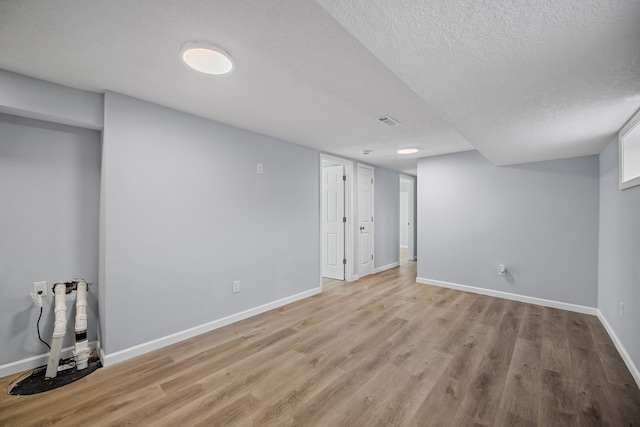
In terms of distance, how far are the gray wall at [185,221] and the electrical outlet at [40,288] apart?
437 millimetres

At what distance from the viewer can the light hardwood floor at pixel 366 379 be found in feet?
5.45

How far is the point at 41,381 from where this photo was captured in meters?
1.97

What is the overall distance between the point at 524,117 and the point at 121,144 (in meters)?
3.33

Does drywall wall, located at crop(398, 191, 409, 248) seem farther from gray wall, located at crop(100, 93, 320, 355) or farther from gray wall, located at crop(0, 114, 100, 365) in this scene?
gray wall, located at crop(0, 114, 100, 365)

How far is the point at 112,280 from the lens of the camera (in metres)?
2.24

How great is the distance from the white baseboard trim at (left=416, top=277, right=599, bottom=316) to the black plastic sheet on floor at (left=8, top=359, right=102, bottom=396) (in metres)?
4.57

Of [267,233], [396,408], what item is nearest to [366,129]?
[267,233]

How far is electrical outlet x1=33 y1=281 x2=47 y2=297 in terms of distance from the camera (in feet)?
7.09

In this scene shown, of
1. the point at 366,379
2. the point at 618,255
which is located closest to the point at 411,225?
the point at 618,255

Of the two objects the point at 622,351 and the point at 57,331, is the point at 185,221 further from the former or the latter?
the point at 622,351

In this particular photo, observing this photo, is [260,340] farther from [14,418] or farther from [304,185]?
[304,185]

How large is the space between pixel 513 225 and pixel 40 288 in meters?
5.47

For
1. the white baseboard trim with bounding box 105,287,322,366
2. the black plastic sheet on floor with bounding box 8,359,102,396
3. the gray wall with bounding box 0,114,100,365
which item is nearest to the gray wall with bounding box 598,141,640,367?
the white baseboard trim with bounding box 105,287,322,366

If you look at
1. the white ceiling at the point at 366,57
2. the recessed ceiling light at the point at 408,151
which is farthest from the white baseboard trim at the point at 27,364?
the recessed ceiling light at the point at 408,151
